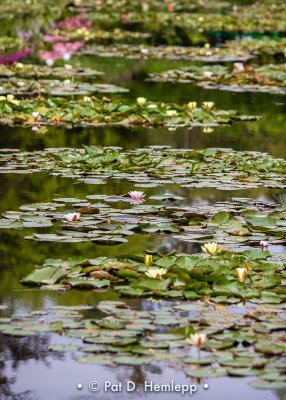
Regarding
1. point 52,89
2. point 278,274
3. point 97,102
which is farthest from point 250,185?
point 52,89

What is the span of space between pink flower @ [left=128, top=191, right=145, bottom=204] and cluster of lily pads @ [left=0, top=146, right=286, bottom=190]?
48cm

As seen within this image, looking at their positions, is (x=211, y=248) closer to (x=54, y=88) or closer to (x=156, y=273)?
(x=156, y=273)

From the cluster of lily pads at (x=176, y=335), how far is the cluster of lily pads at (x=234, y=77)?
7.58 m

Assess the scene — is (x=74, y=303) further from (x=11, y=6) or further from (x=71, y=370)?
(x=11, y=6)

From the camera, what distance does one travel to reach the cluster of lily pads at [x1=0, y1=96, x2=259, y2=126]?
8453 mm

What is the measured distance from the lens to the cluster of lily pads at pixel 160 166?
6047 millimetres

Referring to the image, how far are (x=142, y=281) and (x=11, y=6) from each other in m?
20.8

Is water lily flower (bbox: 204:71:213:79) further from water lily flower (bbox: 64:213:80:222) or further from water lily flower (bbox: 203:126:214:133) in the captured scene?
water lily flower (bbox: 64:213:80:222)

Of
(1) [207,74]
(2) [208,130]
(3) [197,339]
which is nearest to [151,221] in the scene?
(3) [197,339]

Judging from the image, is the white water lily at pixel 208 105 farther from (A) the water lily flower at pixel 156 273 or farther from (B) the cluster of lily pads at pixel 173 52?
(A) the water lily flower at pixel 156 273

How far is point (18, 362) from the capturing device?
10.3 feet

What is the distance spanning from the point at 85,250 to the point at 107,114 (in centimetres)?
431

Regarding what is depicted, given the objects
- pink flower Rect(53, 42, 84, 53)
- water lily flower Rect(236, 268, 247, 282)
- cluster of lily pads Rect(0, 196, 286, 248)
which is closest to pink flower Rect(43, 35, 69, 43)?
pink flower Rect(53, 42, 84, 53)
